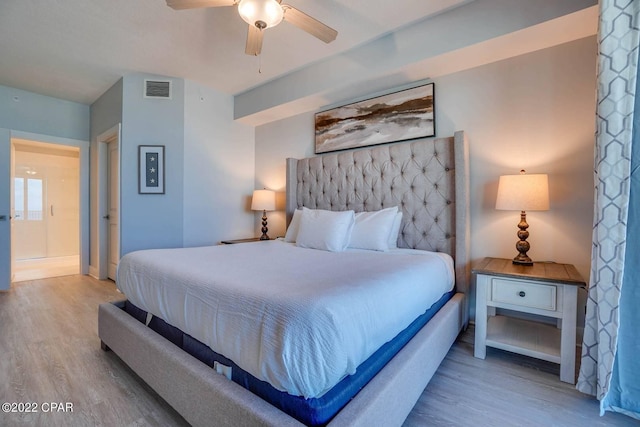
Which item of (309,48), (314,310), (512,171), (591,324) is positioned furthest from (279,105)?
(591,324)

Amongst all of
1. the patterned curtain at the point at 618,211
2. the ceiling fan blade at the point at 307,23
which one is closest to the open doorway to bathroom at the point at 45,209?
the ceiling fan blade at the point at 307,23

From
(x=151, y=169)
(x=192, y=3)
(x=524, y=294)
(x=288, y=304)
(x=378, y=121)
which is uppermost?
(x=192, y=3)

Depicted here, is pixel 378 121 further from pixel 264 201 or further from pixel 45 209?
pixel 45 209

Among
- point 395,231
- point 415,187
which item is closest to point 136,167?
point 395,231

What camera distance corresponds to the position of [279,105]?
3455 millimetres

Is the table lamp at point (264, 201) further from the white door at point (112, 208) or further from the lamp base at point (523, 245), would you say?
the lamp base at point (523, 245)

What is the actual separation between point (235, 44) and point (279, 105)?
840mm

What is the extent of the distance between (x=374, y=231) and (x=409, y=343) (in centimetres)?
116

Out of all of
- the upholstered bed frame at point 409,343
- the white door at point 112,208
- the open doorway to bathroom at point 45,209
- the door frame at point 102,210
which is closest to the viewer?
the upholstered bed frame at point 409,343

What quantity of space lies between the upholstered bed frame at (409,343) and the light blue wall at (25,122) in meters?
2.92

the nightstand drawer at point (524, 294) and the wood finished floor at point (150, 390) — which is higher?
the nightstand drawer at point (524, 294)

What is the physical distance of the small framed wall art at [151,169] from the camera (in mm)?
3529

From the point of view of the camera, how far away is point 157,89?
3.53 m

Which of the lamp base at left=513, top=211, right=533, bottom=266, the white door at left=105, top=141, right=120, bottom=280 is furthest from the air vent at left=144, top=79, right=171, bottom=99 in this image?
the lamp base at left=513, top=211, right=533, bottom=266
